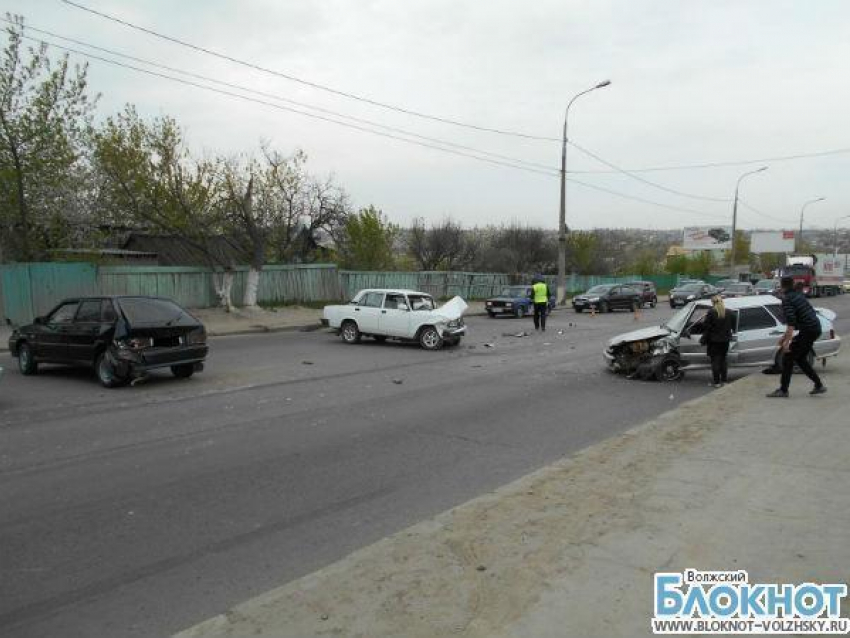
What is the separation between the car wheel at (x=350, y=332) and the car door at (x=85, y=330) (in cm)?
843

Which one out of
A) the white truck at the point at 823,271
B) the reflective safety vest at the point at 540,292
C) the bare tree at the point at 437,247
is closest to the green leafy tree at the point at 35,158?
the reflective safety vest at the point at 540,292

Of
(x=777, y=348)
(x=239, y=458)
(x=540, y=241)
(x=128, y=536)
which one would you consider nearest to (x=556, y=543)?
(x=128, y=536)

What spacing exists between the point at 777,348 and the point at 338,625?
11.5 m

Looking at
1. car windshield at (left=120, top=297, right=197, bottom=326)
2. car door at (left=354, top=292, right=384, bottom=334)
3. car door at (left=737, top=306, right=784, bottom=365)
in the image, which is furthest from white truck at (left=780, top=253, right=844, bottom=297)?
car windshield at (left=120, top=297, right=197, bottom=326)

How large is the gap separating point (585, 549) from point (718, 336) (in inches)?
337

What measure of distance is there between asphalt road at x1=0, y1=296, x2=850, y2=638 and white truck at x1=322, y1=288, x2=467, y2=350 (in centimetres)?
419

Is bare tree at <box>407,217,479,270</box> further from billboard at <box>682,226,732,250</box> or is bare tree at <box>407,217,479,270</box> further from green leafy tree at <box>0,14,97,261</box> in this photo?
billboard at <box>682,226,732,250</box>

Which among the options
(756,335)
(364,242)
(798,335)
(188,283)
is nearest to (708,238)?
(364,242)

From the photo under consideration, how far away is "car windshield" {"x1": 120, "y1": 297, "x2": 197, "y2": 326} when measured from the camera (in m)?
11.6

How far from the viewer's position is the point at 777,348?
12516 millimetres

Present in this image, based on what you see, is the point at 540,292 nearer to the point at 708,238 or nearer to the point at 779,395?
the point at 779,395

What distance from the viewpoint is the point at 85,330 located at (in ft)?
38.7

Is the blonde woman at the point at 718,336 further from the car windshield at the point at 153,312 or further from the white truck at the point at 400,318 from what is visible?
the car windshield at the point at 153,312

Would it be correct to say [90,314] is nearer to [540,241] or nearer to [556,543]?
[556,543]
